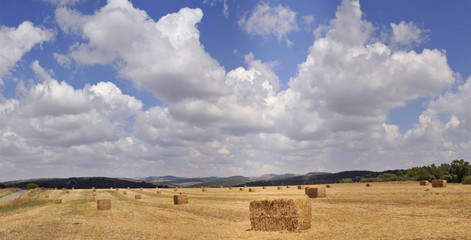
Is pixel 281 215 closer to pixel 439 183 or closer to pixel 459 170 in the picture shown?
pixel 439 183

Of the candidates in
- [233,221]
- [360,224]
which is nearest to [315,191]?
[233,221]

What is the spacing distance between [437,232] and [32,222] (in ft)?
87.3

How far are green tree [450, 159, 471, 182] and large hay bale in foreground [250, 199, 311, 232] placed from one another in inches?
2527

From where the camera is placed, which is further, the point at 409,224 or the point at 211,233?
the point at 211,233

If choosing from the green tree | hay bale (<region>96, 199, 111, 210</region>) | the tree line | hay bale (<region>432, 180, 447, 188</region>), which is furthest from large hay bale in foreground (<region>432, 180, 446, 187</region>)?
hay bale (<region>96, 199, 111, 210</region>)

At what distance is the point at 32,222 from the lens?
26.5m

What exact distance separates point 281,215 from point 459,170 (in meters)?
68.3

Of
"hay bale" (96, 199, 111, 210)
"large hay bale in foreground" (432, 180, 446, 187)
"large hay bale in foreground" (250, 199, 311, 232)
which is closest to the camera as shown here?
"large hay bale in foreground" (250, 199, 311, 232)

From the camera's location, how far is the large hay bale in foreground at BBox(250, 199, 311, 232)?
18.9 metres

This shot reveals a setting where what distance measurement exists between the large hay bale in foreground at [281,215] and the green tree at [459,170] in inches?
2527

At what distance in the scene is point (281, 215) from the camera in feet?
63.6

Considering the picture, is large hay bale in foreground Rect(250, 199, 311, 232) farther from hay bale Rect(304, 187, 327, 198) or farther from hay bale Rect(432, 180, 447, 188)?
hay bale Rect(432, 180, 447, 188)

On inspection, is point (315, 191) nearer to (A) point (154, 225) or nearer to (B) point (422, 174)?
(A) point (154, 225)

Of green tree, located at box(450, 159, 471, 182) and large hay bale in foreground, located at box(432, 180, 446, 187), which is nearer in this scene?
large hay bale in foreground, located at box(432, 180, 446, 187)
